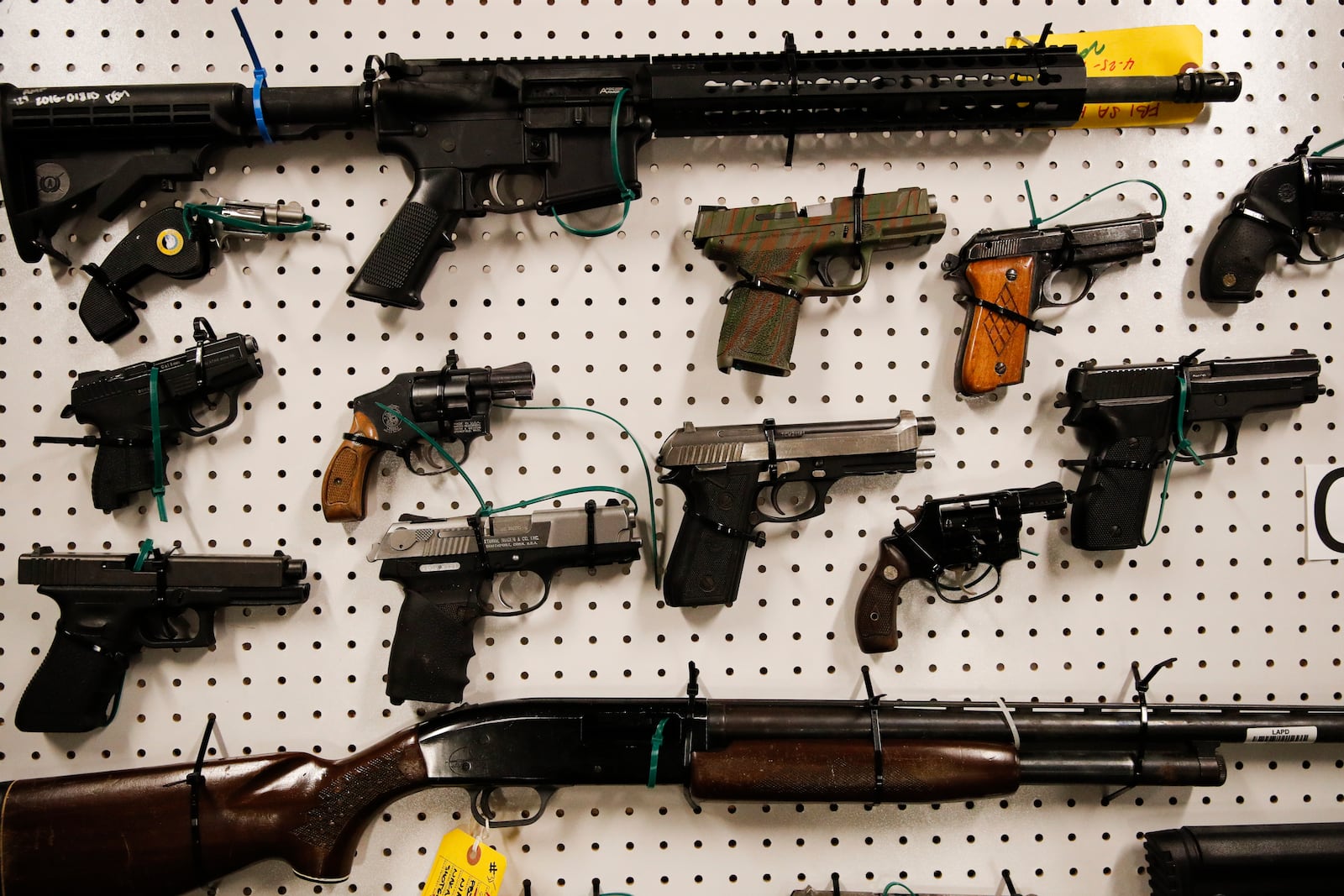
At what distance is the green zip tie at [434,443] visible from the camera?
8.13ft

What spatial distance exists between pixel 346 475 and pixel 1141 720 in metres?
2.71

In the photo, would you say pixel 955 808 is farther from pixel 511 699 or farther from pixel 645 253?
pixel 645 253

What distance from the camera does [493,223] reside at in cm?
264

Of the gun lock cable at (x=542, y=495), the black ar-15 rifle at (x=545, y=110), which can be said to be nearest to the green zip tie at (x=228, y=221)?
the black ar-15 rifle at (x=545, y=110)

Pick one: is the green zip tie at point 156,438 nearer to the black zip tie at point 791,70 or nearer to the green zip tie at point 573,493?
the green zip tie at point 573,493

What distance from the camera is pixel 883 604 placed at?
8.30 ft

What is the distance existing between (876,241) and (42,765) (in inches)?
132

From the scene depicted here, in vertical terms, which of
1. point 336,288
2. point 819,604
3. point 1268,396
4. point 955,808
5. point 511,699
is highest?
point 336,288

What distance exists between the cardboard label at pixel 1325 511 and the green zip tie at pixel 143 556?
397 cm

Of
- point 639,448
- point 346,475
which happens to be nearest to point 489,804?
point 346,475

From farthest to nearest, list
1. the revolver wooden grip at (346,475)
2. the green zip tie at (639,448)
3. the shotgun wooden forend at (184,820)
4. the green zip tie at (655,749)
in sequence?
the green zip tie at (639,448) < the revolver wooden grip at (346,475) < the green zip tie at (655,749) < the shotgun wooden forend at (184,820)

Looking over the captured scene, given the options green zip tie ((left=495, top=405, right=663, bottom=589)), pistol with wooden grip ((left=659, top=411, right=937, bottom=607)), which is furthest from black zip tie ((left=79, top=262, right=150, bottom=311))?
pistol with wooden grip ((left=659, top=411, right=937, bottom=607))

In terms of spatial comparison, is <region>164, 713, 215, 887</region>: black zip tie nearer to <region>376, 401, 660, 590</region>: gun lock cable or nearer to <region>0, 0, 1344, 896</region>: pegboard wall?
<region>0, 0, 1344, 896</region>: pegboard wall

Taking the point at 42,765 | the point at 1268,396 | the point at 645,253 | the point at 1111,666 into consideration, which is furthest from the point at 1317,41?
the point at 42,765
